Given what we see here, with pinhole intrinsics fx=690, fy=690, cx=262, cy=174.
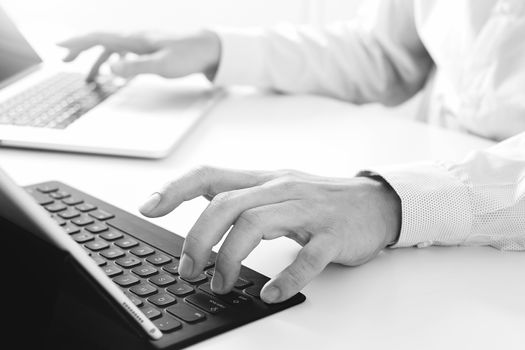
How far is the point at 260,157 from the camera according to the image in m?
0.79

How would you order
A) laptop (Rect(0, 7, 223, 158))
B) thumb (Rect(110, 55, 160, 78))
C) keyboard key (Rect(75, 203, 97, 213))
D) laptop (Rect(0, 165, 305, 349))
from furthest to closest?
thumb (Rect(110, 55, 160, 78)) < laptop (Rect(0, 7, 223, 158)) < keyboard key (Rect(75, 203, 97, 213)) < laptop (Rect(0, 165, 305, 349))

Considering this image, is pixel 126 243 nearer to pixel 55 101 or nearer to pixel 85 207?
pixel 85 207

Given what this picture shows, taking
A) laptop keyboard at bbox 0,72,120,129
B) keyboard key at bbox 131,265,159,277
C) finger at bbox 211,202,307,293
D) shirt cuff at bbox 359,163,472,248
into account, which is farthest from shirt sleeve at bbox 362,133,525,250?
laptop keyboard at bbox 0,72,120,129

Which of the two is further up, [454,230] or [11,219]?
[11,219]

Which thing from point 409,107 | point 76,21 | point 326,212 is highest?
point 326,212

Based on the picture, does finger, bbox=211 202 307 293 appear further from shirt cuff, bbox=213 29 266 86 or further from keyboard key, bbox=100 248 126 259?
shirt cuff, bbox=213 29 266 86

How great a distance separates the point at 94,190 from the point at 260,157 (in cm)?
20

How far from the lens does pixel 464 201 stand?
2.00 ft

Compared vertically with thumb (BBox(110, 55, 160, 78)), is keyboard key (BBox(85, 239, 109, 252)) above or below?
below

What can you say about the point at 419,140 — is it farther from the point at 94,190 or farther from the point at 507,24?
the point at 94,190

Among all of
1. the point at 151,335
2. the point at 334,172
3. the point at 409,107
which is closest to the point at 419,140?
the point at 334,172

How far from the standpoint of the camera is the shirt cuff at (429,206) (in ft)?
1.92

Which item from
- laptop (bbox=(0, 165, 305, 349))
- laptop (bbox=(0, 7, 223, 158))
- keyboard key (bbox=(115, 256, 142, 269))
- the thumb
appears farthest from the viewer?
the thumb

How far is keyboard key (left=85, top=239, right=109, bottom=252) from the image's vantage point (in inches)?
20.8
